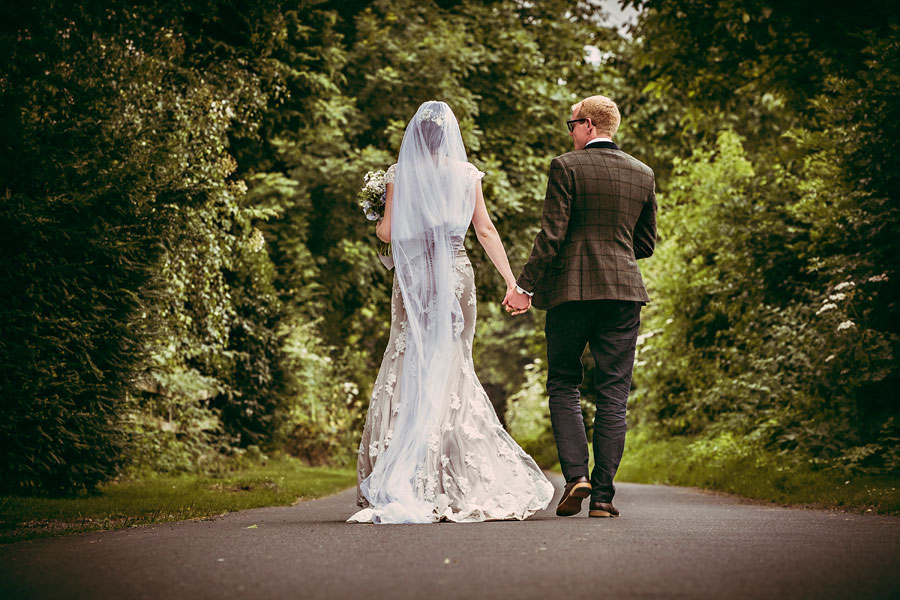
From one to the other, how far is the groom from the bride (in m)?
0.31

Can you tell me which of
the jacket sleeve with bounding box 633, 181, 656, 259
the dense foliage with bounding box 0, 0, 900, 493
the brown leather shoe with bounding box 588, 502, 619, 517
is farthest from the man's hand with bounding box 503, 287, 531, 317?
the dense foliage with bounding box 0, 0, 900, 493

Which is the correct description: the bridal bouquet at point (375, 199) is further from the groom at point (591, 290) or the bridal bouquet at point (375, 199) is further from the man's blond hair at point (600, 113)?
the man's blond hair at point (600, 113)

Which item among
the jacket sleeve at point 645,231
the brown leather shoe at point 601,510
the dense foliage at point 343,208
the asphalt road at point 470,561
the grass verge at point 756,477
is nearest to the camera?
the asphalt road at point 470,561

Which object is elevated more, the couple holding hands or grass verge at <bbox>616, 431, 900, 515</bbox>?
the couple holding hands

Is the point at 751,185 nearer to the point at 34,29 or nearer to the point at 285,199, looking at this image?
the point at 285,199

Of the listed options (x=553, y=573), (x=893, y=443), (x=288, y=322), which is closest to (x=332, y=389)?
(x=288, y=322)

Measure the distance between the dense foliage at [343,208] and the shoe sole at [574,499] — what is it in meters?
3.74

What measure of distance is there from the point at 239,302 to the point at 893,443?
938cm

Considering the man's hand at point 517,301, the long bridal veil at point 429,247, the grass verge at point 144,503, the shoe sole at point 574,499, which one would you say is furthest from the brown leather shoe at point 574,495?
the grass verge at point 144,503

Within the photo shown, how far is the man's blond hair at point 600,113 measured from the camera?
21.3 feet

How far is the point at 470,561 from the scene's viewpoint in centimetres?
400

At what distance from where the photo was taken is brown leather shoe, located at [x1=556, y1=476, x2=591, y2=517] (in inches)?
239

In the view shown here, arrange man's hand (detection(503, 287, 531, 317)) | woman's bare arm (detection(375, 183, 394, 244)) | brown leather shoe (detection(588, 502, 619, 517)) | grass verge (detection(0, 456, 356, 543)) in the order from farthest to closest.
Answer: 1. woman's bare arm (detection(375, 183, 394, 244))
2. grass verge (detection(0, 456, 356, 543))
3. man's hand (detection(503, 287, 531, 317))
4. brown leather shoe (detection(588, 502, 619, 517))

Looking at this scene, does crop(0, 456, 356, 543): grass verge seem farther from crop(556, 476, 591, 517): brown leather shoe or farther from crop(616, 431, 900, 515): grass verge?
crop(616, 431, 900, 515): grass verge
